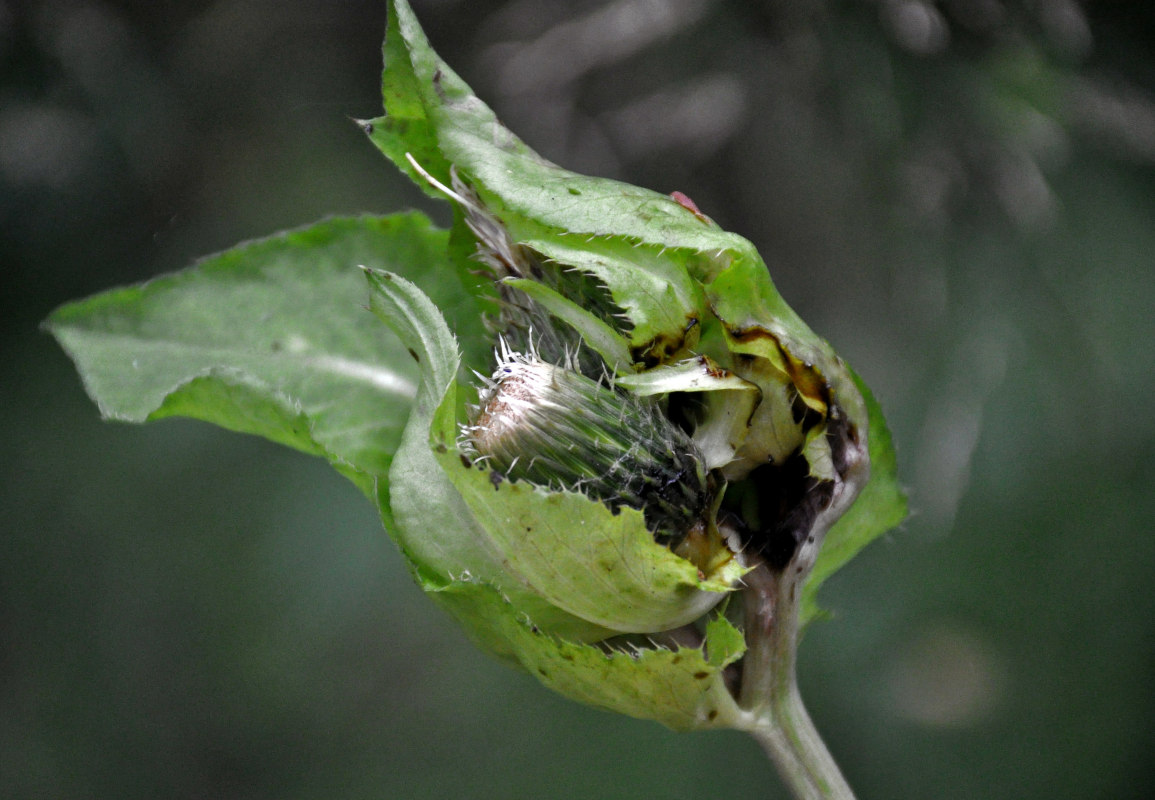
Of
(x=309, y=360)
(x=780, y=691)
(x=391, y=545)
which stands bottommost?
(x=391, y=545)

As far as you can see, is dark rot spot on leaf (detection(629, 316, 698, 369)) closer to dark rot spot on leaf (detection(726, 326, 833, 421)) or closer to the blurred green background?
dark rot spot on leaf (detection(726, 326, 833, 421))

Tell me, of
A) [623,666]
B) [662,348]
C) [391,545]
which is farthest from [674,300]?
[391,545]

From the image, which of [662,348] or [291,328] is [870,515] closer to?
[662,348]

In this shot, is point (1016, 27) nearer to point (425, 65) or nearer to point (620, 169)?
point (620, 169)

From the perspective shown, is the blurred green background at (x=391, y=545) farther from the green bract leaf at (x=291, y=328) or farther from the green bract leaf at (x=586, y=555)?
the green bract leaf at (x=586, y=555)

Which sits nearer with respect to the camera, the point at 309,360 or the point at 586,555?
the point at 586,555
